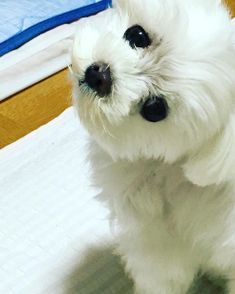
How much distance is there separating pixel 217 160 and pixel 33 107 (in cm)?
80

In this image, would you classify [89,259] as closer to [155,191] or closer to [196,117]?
[155,191]

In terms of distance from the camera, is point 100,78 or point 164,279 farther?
point 164,279

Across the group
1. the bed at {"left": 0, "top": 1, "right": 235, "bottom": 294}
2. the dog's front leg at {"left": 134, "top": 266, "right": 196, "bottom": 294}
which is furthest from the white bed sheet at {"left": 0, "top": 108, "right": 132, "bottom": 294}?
the dog's front leg at {"left": 134, "top": 266, "right": 196, "bottom": 294}

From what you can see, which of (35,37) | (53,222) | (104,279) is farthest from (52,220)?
(35,37)

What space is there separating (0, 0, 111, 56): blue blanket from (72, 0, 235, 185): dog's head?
0.83 m

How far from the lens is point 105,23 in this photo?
0.63m

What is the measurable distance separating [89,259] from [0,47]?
672mm

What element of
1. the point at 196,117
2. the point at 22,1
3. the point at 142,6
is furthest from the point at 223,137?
the point at 22,1

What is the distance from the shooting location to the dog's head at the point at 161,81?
53 cm

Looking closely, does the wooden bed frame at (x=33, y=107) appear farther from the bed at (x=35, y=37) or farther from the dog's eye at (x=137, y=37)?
the dog's eye at (x=137, y=37)

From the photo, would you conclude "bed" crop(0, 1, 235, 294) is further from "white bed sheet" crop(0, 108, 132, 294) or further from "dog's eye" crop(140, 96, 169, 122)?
"dog's eye" crop(140, 96, 169, 122)

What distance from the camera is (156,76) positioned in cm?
56

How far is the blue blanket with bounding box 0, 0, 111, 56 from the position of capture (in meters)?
1.41

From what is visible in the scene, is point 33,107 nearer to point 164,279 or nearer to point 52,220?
point 52,220
